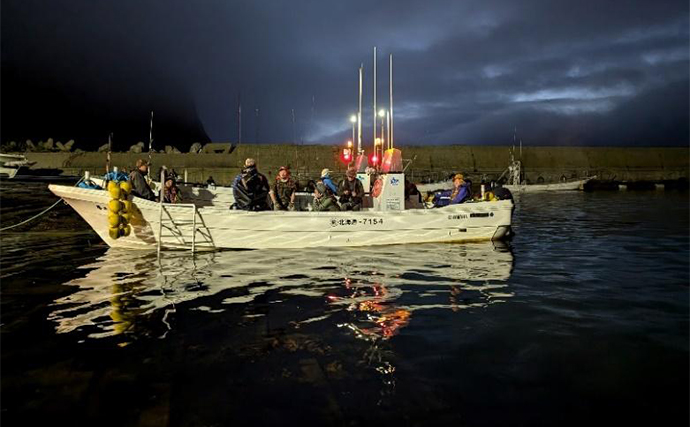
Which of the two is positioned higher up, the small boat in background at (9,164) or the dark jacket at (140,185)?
the small boat in background at (9,164)

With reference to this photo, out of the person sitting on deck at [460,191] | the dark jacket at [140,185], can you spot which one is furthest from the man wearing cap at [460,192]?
the dark jacket at [140,185]

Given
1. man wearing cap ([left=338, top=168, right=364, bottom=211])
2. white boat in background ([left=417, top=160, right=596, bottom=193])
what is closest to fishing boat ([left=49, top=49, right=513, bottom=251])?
man wearing cap ([left=338, top=168, right=364, bottom=211])

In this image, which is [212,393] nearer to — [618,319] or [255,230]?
[618,319]

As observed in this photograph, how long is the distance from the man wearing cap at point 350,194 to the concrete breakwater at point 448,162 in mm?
33060

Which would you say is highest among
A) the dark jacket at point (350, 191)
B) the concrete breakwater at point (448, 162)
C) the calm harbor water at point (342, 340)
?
the concrete breakwater at point (448, 162)

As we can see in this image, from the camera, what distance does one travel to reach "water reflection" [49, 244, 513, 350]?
664cm

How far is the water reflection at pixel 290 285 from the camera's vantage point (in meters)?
6.64

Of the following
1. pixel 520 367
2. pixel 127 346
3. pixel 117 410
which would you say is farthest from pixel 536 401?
pixel 127 346

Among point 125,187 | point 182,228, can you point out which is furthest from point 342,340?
point 125,187

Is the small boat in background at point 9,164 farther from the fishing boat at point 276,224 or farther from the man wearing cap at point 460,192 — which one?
the man wearing cap at point 460,192

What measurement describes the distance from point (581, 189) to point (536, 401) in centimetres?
4895

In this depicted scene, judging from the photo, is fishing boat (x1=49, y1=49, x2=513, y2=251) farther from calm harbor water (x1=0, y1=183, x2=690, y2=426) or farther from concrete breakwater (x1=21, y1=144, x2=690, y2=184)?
concrete breakwater (x1=21, y1=144, x2=690, y2=184)

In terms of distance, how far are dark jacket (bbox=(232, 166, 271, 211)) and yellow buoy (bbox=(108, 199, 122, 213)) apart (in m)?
2.90

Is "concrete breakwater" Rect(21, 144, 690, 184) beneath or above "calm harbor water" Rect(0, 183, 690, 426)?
above
